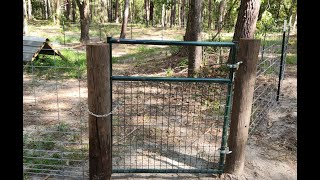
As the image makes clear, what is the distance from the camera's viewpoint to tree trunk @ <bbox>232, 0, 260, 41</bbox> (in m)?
7.05

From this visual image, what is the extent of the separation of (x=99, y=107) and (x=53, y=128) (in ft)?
7.87

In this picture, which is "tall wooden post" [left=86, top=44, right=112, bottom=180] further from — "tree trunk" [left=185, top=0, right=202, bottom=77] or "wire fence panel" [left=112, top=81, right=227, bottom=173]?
"tree trunk" [left=185, top=0, right=202, bottom=77]

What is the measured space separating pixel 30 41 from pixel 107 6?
39.9 m

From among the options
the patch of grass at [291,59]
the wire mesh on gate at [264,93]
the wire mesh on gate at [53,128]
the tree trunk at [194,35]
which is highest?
the tree trunk at [194,35]

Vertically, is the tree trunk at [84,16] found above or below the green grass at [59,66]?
above

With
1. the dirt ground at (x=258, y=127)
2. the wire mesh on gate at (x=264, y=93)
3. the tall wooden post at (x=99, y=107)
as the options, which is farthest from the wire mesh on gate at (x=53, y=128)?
the wire mesh on gate at (x=264, y=93)

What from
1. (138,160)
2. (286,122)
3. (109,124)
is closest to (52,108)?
(138,160)

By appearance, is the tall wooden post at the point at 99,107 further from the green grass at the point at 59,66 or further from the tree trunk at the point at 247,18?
the green grass at the point at 59,66

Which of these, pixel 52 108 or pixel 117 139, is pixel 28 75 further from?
pixel 117 139

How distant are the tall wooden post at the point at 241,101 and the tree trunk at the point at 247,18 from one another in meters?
3.94

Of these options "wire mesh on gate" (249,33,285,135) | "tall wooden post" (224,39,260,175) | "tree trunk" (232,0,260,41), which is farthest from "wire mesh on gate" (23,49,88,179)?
"tree trunk" (232,0,260,41)

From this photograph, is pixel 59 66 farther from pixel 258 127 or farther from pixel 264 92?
pixel 258 127

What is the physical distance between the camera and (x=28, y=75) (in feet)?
30.5

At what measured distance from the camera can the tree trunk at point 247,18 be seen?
278 inches
